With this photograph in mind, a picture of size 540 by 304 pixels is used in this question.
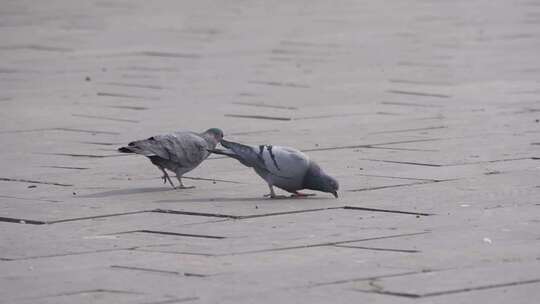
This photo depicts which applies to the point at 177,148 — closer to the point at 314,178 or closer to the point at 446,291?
the point at 314,178

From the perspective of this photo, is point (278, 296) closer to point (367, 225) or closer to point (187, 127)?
point (367, 225)

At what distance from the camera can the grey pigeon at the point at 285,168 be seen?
7.07 m

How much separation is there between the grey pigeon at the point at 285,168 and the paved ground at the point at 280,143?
0.34 ft

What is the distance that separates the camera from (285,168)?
23.2ft

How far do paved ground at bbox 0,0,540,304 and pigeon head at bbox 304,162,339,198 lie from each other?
0.08 m

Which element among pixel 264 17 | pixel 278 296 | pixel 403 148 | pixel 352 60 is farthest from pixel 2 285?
pixel 264 17

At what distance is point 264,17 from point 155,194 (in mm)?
10401

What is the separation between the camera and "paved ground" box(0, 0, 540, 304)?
217 inches

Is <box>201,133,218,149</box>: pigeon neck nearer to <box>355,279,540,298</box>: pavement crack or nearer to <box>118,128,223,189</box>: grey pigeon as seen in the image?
<box>118,128,223,189</box>: grey pigeon

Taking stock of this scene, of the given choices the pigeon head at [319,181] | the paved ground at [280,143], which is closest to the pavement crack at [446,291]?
the paved ground at [280,143]

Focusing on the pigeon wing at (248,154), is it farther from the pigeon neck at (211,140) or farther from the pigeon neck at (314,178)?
the pigeon neck at (211,140)

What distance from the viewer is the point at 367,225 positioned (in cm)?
649

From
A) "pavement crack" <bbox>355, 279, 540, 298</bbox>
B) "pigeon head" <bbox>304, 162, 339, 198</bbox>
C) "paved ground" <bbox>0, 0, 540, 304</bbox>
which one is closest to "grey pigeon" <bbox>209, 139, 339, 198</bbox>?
"pigeon head" <bbox>304, 162, 339, 198</bbox>

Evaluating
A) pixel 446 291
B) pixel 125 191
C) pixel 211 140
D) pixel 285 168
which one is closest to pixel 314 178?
pixel 285 168
